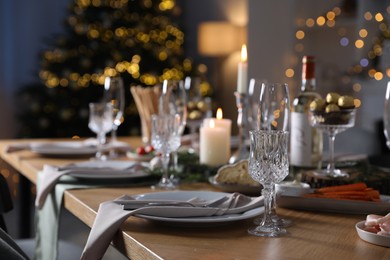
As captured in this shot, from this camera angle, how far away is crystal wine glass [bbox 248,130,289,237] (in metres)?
1.19

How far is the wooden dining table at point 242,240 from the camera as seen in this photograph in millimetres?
1052

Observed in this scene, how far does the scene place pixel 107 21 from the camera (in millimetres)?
5664

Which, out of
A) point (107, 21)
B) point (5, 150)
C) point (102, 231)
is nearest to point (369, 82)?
point (107, 21)

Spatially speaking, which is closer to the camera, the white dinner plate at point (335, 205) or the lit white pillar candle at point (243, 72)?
the white dinner plate at point (335, 205)

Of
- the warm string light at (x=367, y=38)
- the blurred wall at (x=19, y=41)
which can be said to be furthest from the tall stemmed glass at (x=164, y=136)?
the blurred wall at (x=19, y=41)

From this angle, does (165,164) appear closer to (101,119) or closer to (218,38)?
(101,119)

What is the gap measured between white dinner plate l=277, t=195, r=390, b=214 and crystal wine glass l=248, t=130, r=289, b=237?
20 cm

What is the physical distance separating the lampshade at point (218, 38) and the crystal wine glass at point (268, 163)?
456 centimetres

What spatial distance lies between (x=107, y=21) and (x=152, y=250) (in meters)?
4.77

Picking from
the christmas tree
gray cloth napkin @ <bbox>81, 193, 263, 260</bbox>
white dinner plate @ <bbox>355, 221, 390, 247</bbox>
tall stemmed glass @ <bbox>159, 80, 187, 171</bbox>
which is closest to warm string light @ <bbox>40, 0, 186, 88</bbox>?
the christmas tree

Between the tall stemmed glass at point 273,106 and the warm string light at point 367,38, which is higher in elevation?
the warm string light at point 367,38

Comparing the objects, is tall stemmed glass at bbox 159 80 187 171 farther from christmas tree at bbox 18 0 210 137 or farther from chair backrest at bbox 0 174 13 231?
christmas tree at bbox 18 0 210 137

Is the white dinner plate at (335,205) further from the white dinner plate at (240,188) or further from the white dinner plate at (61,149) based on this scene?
the white dinner plate at (61,149)

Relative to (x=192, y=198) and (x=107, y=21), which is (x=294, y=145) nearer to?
(x=192, y=198)
